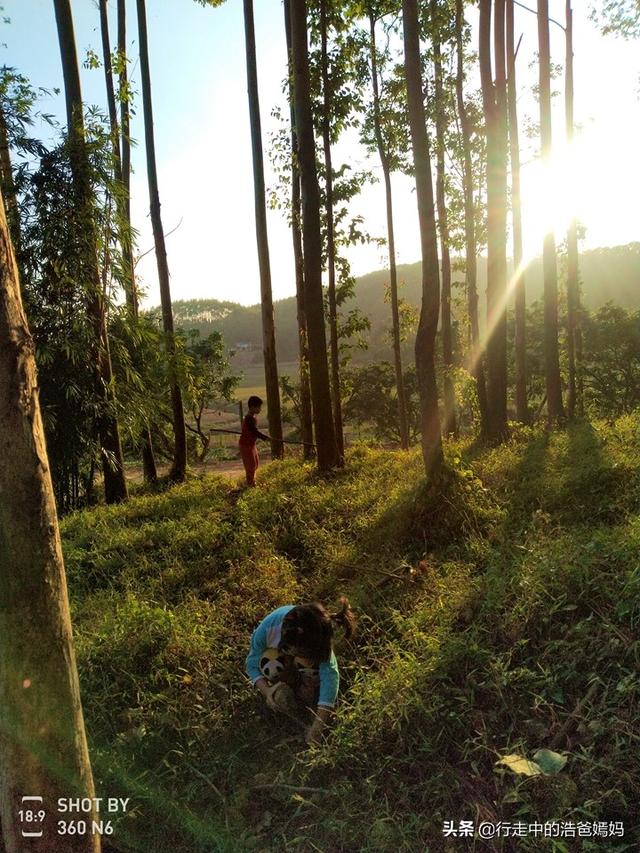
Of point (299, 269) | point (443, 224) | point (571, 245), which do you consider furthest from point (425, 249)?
point (571, 245)

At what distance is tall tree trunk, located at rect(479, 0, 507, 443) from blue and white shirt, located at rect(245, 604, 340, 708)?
646 cm

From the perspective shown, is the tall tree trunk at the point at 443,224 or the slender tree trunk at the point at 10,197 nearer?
the slender tree trunk at the point at 10,197

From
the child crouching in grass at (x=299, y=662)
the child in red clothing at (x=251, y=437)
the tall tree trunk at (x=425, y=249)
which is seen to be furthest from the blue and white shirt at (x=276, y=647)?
the child in red clothing at (x=251, y=437)

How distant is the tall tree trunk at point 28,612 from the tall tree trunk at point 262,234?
7.63 m

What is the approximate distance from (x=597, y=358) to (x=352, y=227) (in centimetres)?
1806

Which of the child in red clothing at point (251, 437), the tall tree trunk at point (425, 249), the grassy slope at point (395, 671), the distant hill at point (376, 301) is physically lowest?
the grassy slope at point (395, 671)

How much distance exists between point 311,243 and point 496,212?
9.83 feet

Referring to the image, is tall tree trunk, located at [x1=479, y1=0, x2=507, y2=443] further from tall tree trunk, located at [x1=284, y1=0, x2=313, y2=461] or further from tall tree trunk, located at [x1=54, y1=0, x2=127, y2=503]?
tall tree trunk, located at [x1=54, y1=0, x2=127, y2=503]

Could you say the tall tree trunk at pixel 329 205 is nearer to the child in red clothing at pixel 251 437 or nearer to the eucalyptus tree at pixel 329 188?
the eucalyptus tree at pixel 329 188

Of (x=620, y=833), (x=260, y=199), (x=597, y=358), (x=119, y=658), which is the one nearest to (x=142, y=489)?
(x=260, y=199)

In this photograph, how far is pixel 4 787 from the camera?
2068 mm

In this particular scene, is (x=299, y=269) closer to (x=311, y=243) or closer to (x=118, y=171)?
(x=311, y=243)

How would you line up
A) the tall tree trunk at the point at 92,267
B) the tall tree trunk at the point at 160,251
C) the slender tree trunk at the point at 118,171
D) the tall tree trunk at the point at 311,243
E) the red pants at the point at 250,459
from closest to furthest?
the tall tree trunk at the point at 92,267
the tall tree trunk at the point at 311,243
the slender tree trunk at the point at 118,171
the red pants at the point at 250,459
the tall tree trunk at the point at 160,251

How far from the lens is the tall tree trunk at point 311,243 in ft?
25.1
